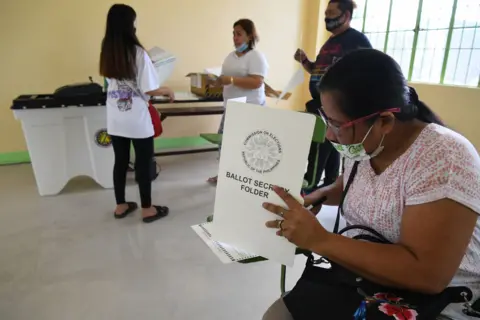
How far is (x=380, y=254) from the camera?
2.31ft

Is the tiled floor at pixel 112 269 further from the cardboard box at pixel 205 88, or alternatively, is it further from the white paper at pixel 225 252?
the cardboard box at pixel 205 88

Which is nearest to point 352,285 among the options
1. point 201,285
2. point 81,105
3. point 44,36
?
point 201,285

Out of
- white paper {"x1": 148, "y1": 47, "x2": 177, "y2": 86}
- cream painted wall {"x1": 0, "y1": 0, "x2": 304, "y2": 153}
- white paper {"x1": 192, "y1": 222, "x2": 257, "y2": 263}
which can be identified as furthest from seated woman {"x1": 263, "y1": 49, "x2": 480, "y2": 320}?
cream painted wall {"x1": 0, "y1": 0, "x2": 304, "y2": 153}

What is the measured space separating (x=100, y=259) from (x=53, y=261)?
26 cm

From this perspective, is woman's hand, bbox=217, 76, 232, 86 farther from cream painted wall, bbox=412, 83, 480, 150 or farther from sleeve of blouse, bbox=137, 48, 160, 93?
cream painted wall, bbox=412, 83, 480, 150

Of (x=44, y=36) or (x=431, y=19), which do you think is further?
(x=431, y=19)

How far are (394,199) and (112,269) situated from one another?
1.61 m

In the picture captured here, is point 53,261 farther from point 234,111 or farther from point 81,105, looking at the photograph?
point 234,111

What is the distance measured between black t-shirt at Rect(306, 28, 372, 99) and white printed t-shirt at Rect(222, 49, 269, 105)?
418mm

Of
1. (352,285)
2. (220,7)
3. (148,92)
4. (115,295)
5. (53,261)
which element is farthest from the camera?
(220,7)

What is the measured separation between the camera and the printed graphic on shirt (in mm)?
2135

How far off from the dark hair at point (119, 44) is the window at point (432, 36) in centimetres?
337

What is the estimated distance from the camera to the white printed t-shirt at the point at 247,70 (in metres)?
2.70

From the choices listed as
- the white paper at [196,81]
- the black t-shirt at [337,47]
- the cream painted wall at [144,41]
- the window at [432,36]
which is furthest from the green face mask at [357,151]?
the window at [432,36]
